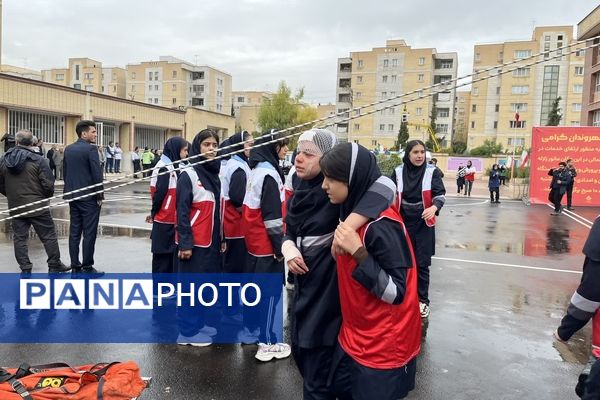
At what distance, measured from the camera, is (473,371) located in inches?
159

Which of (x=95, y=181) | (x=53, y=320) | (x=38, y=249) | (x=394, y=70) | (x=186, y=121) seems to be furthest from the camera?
(x=394, y=70)

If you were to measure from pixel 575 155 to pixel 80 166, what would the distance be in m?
19.0

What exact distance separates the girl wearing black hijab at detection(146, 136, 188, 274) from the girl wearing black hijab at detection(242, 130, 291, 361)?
1444 mm

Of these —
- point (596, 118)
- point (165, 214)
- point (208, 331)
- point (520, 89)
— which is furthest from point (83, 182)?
point (520, 89)

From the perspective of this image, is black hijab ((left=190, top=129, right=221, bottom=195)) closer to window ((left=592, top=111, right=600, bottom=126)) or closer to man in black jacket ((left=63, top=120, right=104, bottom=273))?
man in black jacket ((left=63, top=120, right=104, bottom=273))

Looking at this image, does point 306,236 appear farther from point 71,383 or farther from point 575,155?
point 575,155

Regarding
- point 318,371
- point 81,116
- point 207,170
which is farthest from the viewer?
point 81,116

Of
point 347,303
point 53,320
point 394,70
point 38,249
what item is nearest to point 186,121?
point 38,249

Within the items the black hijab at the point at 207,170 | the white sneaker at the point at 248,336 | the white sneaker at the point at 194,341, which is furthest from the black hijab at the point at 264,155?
the white sneaker at the point at 194,341

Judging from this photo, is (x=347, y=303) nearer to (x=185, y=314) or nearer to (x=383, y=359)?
(x=383, y=359)

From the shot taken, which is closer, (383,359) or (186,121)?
(383,359)

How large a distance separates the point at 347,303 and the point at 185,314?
2.60 metres

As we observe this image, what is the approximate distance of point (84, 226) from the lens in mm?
6359

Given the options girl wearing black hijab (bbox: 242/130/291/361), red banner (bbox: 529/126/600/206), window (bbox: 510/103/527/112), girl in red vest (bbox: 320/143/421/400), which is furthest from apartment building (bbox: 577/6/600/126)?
girl in red vest (bbox: 320/143/421/400)
